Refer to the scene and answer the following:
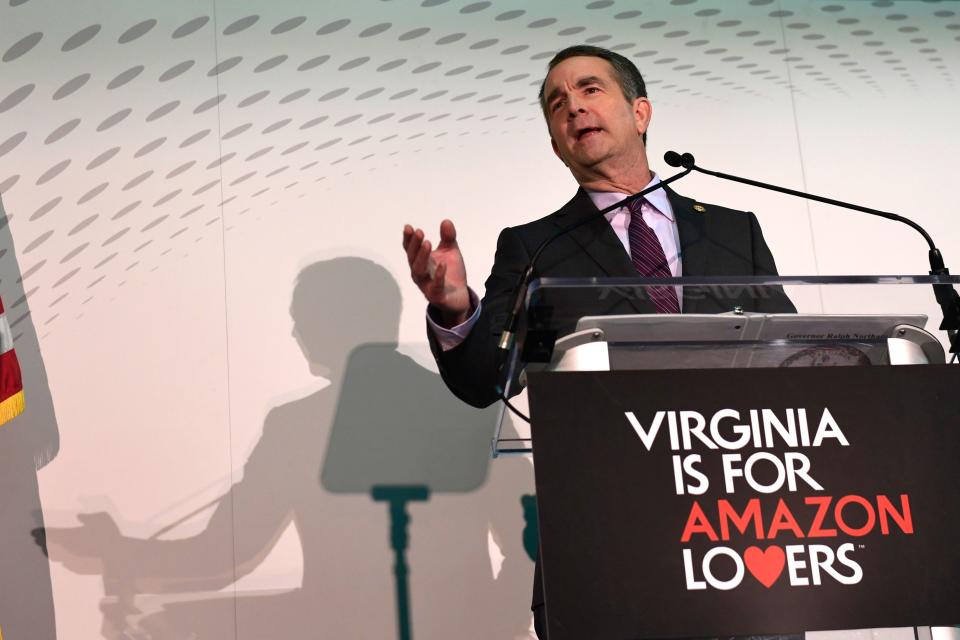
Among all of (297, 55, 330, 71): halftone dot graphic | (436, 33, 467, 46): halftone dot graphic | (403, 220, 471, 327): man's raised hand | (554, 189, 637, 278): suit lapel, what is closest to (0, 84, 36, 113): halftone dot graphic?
(297, 55, 330, 71): halftone dot graphic

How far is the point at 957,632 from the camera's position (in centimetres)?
128

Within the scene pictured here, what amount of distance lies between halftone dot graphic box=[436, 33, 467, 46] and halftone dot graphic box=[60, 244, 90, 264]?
4.20ft

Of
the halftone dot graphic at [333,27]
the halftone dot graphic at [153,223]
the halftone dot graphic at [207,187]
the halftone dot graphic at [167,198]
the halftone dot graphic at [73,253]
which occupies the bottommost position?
the halftone dot graphic at [73,253]

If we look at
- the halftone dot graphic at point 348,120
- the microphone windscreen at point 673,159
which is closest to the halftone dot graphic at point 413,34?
the halftone dot graphic at point 348,120

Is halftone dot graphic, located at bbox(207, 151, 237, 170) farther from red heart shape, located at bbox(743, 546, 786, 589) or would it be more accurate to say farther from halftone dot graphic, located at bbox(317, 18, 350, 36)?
red heart shape, located at bbox(743, 546, 786, 589)

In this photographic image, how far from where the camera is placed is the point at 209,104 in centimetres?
332

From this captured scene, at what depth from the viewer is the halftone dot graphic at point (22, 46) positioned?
328 cm

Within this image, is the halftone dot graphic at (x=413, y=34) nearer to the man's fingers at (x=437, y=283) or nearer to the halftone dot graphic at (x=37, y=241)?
the halftone dot graphic at (x=37, y=241)

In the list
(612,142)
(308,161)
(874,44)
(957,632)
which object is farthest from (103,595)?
(874,44)

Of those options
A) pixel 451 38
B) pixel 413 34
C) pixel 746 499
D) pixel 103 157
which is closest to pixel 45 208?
pixel 103 157

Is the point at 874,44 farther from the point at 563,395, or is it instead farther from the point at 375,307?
the point at 563,395

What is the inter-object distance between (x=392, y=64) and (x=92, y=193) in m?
1.01

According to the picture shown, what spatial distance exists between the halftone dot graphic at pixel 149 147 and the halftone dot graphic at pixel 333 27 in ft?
2.01

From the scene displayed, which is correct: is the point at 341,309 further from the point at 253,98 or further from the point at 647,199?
the point at 647,199
